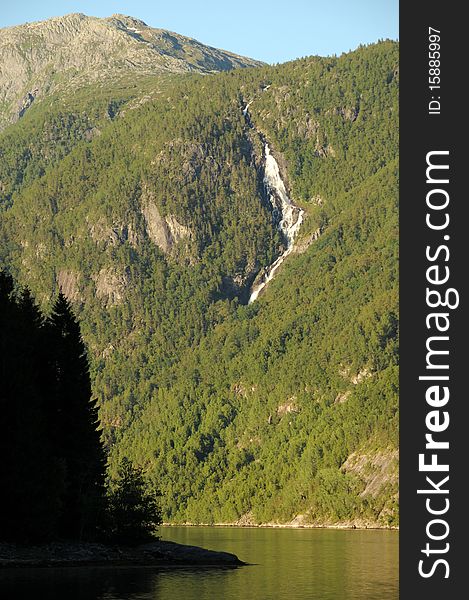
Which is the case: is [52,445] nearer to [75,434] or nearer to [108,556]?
[75,434]

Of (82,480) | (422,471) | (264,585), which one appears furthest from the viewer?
(82,480)

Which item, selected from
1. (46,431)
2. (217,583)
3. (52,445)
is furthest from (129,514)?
(217,583)

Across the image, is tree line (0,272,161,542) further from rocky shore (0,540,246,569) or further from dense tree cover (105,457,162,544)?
rocky shore (0,540,246,569)

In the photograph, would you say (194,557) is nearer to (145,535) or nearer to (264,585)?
(145,535)

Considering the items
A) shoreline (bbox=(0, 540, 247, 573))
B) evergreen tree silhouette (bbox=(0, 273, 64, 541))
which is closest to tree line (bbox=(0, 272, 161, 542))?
evergreen tree silhouette (bbox=(0, 273, 64, 541))

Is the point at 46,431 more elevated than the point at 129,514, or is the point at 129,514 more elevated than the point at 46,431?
the point at 46,431

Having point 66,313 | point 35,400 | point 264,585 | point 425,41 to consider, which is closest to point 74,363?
point 66,313
